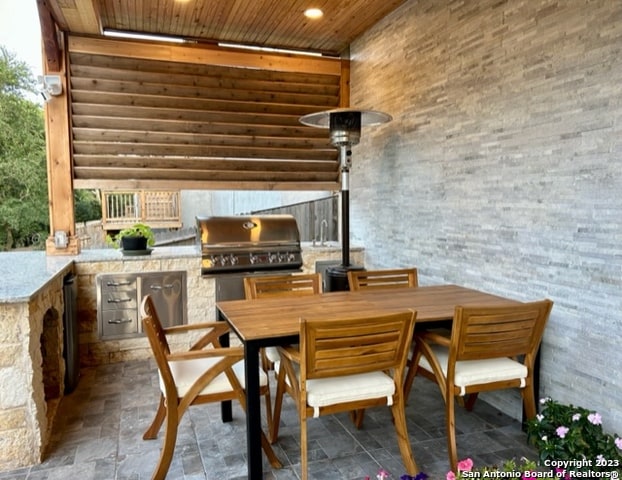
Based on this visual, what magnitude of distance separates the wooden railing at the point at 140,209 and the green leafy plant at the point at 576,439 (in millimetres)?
4561

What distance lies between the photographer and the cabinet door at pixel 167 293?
3.85m

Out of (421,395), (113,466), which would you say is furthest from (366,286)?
(113,466)

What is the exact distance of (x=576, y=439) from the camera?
6.55 feet

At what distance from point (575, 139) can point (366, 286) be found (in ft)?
5.23

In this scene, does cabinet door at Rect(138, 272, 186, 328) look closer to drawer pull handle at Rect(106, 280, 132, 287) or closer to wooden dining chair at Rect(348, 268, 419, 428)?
drawer pull handle at Rect(106, 280, 132, 287)

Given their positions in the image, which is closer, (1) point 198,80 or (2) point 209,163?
(1) point 198,80

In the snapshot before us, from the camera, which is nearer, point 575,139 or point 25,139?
point 575,139

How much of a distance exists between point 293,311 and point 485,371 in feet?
3.36

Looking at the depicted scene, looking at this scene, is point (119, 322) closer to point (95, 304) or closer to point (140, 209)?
point (95, 304)

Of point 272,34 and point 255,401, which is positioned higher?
point 272,34

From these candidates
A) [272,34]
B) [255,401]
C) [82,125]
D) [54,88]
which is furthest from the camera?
[272,34]

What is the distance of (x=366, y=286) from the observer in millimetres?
3244

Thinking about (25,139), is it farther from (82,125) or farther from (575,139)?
(575,139)

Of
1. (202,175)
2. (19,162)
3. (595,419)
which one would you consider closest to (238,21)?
(202,175)
